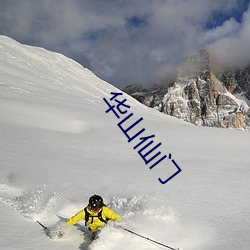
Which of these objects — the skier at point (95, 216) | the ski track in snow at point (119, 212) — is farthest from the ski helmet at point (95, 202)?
the ski track in snow at point (119, 212)

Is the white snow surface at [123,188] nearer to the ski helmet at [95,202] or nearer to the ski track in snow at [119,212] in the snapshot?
the ski track in snow at [119,212]

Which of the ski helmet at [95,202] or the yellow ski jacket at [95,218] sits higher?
the ski helmet at [95,202]

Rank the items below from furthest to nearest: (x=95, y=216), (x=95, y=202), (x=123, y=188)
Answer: (x=123, y=188), (x=95, y=216), (x=95, y=202)

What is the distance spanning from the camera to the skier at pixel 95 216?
231 inches

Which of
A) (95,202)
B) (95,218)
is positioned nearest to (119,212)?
(95,218)

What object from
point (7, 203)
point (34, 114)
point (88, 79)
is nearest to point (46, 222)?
point (7, 203)

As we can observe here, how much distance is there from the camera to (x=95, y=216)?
5953mm

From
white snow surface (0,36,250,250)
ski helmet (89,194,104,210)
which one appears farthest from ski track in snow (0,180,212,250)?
ski helmet (89,194,104,210)

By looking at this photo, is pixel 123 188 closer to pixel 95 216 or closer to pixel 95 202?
pixel 95 216

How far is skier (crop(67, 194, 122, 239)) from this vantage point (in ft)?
19.2

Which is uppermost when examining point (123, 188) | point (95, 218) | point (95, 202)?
point (123, 188)

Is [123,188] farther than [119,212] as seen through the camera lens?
Yes

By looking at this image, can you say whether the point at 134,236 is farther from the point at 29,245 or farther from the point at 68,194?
the point at 68,194

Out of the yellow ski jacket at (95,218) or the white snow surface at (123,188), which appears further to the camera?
the yellow ski jacket at (95,218)
